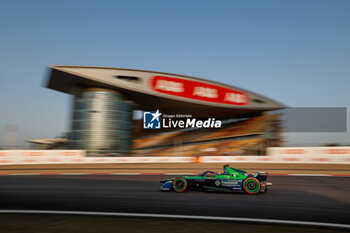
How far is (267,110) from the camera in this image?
39188 mm

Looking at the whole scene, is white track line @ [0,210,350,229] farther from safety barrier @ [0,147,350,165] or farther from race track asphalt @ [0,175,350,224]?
safety barrier @ [0,147,350,165]

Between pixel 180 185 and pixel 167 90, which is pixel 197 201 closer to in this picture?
pixel 180 185

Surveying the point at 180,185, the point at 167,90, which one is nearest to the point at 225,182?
the point at 180,185

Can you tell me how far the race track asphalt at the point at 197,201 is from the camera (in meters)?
5.52

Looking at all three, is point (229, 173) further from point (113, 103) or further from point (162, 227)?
point (113, 103)

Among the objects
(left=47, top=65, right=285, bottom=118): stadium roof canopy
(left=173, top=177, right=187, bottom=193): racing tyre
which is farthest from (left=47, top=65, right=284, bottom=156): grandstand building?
(left=173, top=177, right=187, bottom=193): racing tyre

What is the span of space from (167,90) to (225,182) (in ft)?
81.0

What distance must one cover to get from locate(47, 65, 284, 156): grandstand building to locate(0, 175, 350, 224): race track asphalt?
693 inches

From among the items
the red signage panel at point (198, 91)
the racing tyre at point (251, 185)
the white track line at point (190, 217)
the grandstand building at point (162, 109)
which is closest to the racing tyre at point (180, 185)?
the racing tyre at point (251, 185)

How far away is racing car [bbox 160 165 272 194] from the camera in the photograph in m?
7.58

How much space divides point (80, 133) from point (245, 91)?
23243 millimetres

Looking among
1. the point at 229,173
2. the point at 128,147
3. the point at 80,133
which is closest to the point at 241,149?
the point at 128,147

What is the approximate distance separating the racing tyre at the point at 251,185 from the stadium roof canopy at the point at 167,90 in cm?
2379

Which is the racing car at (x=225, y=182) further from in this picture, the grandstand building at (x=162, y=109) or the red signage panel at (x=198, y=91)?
the red signage panel at (x=198, y=91)
